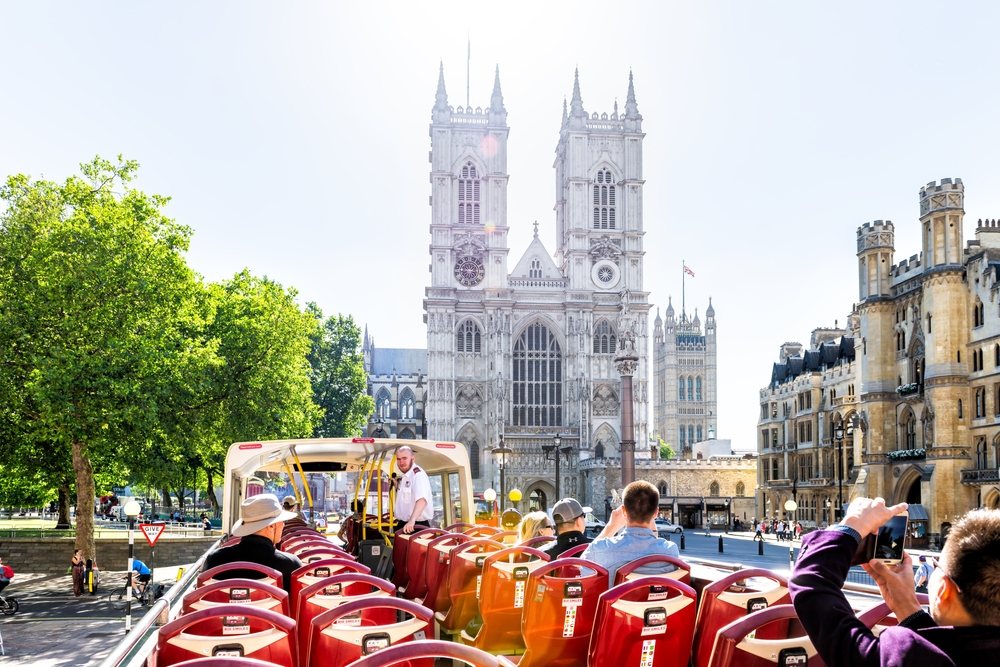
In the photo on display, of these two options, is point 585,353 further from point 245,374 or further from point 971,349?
point 245,374

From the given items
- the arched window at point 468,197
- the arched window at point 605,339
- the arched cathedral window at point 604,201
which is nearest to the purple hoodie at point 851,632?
the arched window at point 605,339

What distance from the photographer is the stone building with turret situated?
3291 centimetres

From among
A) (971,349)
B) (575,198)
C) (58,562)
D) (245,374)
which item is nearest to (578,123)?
(575,198)

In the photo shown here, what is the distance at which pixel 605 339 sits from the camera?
68.9 metres

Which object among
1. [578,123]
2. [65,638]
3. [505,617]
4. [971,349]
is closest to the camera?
[505,617]

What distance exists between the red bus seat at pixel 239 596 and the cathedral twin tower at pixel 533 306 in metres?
60.5

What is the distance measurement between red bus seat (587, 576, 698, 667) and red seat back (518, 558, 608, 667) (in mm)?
494

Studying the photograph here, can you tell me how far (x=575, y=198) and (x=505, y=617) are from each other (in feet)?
213

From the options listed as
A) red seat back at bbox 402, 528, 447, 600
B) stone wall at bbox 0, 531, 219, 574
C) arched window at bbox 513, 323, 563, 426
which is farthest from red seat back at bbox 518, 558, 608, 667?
arched window at bbox 513, 323, 563, 426

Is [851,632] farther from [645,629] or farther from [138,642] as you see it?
[138,642]

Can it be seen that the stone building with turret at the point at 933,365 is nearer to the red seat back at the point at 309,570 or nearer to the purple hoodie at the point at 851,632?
the red seat back at the point at 309,570

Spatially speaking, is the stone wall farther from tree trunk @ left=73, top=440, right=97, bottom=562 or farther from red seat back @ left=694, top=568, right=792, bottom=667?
red seat back @ left=694, top=568, right=792, bottom=667

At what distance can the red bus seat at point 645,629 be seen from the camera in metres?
4.34

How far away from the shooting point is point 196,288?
86.3ft
